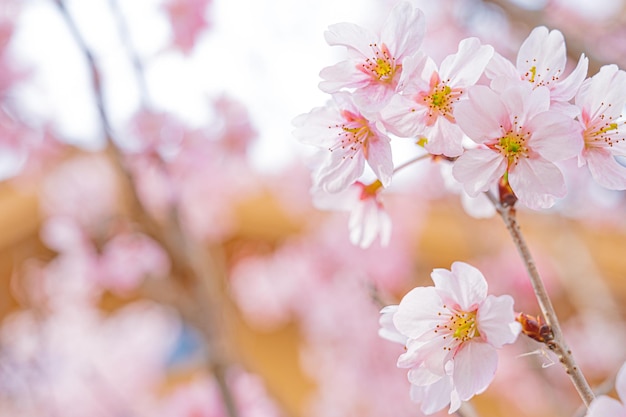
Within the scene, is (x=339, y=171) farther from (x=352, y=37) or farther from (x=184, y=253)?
(x=184, y=253)

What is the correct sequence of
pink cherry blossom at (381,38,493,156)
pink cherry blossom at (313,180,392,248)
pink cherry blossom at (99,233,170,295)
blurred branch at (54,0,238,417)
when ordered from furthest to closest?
pink cherry blossom at (99,233,170,295), blurred branch at (54,0,238,417), pink cherry blossom at (313,180,392,248), pink cherry blossom at (381,38,493,156)

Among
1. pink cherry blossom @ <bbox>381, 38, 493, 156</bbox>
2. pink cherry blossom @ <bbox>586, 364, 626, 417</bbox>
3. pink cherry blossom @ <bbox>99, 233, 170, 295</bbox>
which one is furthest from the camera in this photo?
pink cherry blossom @ <bbox>99, 233, 170, 295</bbox>

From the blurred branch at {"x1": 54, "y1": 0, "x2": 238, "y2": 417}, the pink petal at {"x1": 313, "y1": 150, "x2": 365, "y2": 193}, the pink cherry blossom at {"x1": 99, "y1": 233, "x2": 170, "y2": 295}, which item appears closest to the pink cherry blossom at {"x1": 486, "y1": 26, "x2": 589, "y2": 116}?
the pink petal at {"x1": 313, "y1": 150, "x2": 365, "y2": 193}

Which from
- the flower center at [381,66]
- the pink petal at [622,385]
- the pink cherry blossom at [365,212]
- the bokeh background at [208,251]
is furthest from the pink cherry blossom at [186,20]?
the pink petal at [622,385]

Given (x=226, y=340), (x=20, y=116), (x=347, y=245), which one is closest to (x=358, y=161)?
(x=226, y=340)

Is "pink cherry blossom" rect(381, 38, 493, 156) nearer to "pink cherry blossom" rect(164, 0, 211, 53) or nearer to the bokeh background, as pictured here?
the bokeh background

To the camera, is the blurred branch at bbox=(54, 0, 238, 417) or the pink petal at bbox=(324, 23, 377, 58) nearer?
the pink petal at bbox=(324, 23, 377, 58)

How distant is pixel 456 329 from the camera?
1.41ft

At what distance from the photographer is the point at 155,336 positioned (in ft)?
9.96

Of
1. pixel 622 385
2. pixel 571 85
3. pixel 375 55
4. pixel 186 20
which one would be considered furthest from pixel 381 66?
pixel 186 20

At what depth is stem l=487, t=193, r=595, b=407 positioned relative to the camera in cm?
40

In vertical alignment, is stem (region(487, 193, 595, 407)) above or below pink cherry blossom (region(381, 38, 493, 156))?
below

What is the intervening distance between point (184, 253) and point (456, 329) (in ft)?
2.69

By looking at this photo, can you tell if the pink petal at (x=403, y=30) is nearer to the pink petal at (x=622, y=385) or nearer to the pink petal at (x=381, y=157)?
the pink petal at (x=381, y=157)
